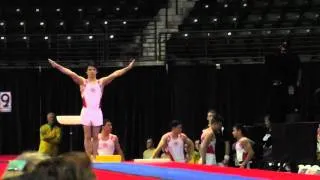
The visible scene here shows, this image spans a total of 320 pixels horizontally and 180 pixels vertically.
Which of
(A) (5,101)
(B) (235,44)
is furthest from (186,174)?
(A) (5,101)

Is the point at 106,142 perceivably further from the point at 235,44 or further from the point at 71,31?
the point at 71,31

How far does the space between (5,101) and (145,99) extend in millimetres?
3135

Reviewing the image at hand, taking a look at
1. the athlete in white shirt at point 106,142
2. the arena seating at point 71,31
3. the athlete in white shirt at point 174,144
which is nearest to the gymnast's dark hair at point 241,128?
the athlete in white shirt at point 174,144

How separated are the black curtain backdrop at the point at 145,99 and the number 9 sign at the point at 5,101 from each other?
0.39 feet

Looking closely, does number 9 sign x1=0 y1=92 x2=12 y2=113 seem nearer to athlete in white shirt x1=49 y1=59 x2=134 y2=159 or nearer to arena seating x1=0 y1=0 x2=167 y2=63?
arena seating x1=0 y1=0 x2=167 y2=63

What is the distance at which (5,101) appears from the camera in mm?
13008

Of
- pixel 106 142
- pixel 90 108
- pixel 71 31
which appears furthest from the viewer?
pixel 71 31

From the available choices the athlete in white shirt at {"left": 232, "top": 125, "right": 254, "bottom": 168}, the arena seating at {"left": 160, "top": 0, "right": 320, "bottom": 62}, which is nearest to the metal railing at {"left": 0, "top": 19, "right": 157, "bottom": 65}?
the arena seating at {"left": 160, "top": 0, "right": 320, "bottom": 62}

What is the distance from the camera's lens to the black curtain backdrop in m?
12.3

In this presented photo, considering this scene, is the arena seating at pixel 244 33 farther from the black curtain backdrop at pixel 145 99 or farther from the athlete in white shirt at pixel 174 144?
the athlete in white shirt at pixel 174 144

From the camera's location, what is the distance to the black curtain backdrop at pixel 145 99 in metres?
12.3

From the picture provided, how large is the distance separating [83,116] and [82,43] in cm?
461

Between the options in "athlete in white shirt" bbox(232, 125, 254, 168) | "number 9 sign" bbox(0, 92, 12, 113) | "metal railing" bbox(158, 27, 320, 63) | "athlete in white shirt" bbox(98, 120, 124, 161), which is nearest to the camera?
"athlete in white shirt" bbox(232, 125, 254, 168)

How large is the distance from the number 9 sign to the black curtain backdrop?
0.39 ft
